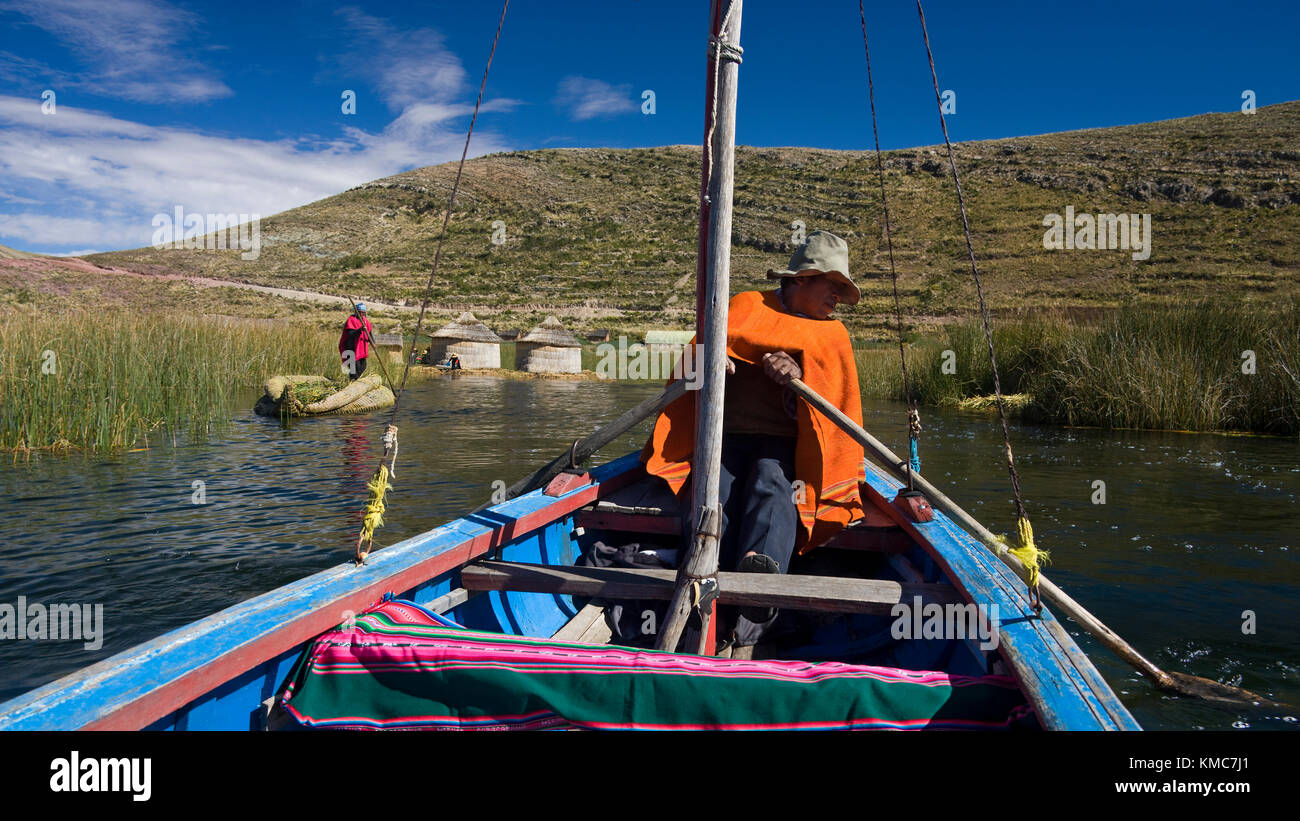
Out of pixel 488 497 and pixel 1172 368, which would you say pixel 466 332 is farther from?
pixel 1172 368

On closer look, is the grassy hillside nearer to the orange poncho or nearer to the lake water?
the lake water

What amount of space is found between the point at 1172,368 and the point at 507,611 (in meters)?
10.8

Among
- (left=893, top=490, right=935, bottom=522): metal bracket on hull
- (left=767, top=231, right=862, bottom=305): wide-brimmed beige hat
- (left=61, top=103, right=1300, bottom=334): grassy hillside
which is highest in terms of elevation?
(left=61, top=103, right=1300, bottom=334): grassy hillside

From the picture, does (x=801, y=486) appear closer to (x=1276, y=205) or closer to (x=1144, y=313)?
(x=1144, y=313)

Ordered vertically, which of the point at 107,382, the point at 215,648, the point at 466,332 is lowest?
the point at 215,648

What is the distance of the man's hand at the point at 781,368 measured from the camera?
3262mm

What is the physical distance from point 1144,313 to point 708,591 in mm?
11802

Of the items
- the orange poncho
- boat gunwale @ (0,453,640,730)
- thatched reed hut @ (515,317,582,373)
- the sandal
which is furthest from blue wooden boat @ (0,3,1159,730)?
thatched reed hut @ (515,317,582,373)

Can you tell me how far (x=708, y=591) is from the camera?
2.43m

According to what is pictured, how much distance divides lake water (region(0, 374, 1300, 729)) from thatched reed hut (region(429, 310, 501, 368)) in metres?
14.0

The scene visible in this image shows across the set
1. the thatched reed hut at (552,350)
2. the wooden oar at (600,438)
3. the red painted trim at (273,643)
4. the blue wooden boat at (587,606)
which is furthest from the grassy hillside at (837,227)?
the red painted trim at (273,643)

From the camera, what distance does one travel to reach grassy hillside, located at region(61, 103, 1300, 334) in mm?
44375

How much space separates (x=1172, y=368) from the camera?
34.3ft

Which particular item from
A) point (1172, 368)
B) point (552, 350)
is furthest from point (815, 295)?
point (552, 350)
